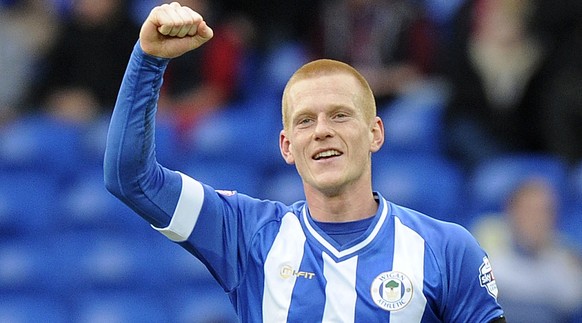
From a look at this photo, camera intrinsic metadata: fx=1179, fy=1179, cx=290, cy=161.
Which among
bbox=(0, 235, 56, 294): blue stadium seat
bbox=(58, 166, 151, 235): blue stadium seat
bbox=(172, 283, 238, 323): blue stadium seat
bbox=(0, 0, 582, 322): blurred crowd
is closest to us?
bbox=(172, 283, 238, 323): blue stadium seat

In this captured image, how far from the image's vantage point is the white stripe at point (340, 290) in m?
3.79

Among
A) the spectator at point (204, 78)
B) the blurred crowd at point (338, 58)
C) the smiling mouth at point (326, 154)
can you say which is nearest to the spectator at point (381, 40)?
the blurred crowd at point (338, 58)

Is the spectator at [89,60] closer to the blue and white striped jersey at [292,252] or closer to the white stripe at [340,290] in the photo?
the blue and white striped jersey at [292,252]

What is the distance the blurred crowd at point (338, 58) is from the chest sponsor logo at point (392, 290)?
12.9ft

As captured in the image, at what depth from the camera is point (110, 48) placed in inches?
346

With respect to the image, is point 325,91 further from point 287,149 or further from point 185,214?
point 185,214

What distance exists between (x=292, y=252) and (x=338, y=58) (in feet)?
16.6

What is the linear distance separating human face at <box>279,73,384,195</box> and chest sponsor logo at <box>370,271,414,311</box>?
0.34m

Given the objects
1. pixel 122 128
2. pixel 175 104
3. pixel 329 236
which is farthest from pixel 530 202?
pixel 122 128

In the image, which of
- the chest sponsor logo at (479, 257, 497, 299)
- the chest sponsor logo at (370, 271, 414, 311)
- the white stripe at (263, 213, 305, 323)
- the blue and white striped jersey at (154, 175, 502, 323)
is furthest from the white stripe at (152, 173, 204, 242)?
the chest sponsor logo at (479, 257, 497, 299)

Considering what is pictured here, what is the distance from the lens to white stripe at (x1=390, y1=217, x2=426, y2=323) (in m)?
3.78

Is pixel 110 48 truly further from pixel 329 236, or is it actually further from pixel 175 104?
pixel 329 236

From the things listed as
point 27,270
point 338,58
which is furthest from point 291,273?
point 338,58

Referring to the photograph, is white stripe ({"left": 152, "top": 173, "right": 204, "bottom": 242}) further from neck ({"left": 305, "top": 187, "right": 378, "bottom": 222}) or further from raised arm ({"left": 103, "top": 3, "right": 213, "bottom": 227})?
neck ({"left": 305, "top": 187, "right": 378, "bottom": 222})
